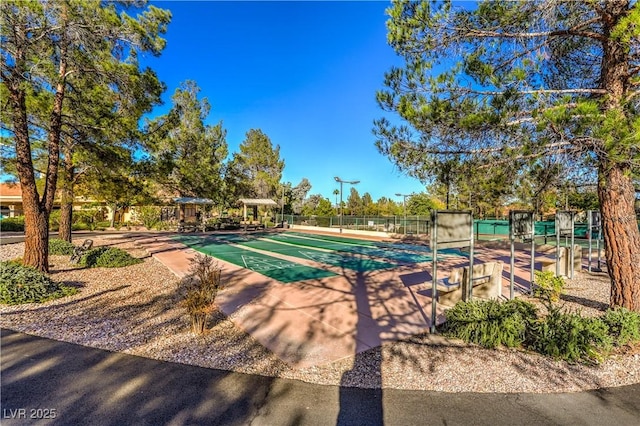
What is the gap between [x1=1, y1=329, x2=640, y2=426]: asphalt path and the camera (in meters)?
2.69

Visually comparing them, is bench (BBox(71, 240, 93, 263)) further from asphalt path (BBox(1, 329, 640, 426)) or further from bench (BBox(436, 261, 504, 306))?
bench (BBox(436, 261, 504, 306))

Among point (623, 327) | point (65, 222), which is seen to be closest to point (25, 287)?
point (65, 222)

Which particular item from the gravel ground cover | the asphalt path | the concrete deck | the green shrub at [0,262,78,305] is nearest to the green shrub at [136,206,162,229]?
the concrete deck

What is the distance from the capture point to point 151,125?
420 inches

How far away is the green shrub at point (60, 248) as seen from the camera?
1102cm

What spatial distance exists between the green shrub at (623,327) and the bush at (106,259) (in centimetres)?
1172

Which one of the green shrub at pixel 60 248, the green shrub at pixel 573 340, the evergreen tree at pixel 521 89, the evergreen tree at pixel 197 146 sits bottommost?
the green shrub at pixel 573 340

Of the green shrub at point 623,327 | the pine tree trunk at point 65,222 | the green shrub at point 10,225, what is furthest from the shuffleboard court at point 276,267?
the green shrub at point 10,225

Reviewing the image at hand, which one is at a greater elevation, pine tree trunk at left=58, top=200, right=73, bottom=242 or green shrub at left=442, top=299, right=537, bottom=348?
pine tree trunk at left=58, top=200, right=73, bottom=242

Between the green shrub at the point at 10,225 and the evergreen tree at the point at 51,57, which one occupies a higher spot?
the evergreen tree at the point at 51,57

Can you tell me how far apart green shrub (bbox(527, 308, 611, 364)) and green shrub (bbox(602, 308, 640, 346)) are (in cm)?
23

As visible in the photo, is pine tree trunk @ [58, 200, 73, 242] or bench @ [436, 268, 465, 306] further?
pine tree trunk @ [58, 200, 73, 242]

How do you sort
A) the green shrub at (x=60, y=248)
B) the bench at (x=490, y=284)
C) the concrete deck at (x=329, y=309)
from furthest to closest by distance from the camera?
the green shrub at (x=60, y=248) < the bench at (x=490, y=284) < the concrete deck at (x=329, y=309)

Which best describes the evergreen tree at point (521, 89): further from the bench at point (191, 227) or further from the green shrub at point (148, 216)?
the green shrub at point (148, 216)
